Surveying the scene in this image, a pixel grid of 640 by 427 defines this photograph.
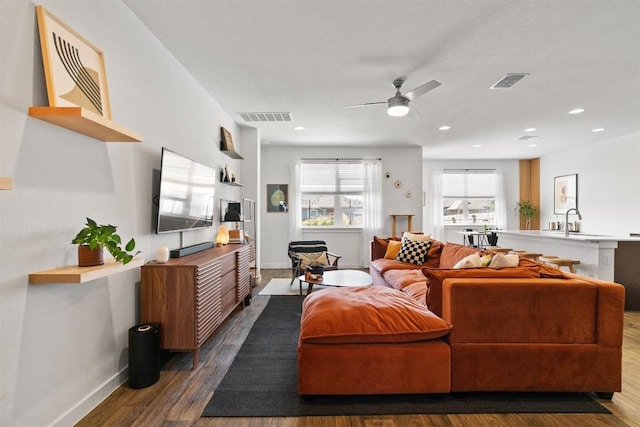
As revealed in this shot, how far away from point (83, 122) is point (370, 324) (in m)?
1.96

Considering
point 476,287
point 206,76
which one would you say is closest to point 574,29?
point 476,287

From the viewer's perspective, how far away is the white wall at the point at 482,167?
8.03 meters

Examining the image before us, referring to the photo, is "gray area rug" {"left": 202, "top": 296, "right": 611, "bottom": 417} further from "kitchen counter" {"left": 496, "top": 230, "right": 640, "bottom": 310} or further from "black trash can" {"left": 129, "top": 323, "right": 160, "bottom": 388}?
"kitchen counter" {"left": 496, "top": 230, "right": 640, "bottom": 310}

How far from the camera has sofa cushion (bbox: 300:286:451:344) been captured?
6.25 feet

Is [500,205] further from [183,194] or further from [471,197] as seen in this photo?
[183,194]

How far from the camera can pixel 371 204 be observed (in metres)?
6.69

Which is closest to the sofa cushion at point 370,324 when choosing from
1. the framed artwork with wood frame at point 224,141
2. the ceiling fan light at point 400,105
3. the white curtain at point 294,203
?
the ceiling fan light at point 400,105

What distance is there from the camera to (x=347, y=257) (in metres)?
6.80

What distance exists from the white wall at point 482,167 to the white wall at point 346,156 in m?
→ 1.48

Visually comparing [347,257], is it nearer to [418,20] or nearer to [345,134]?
[345,134]

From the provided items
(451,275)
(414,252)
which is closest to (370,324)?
(451,275)

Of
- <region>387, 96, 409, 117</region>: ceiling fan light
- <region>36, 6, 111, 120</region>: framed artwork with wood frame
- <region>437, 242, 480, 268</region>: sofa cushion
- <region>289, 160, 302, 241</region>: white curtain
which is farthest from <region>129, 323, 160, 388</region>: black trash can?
<region>289, 160, 302, 241</region>: white curtain

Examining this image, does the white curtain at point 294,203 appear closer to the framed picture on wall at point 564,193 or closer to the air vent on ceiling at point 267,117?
the air vent on ceiling at point 267,117

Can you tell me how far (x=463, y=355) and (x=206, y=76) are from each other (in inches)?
136
